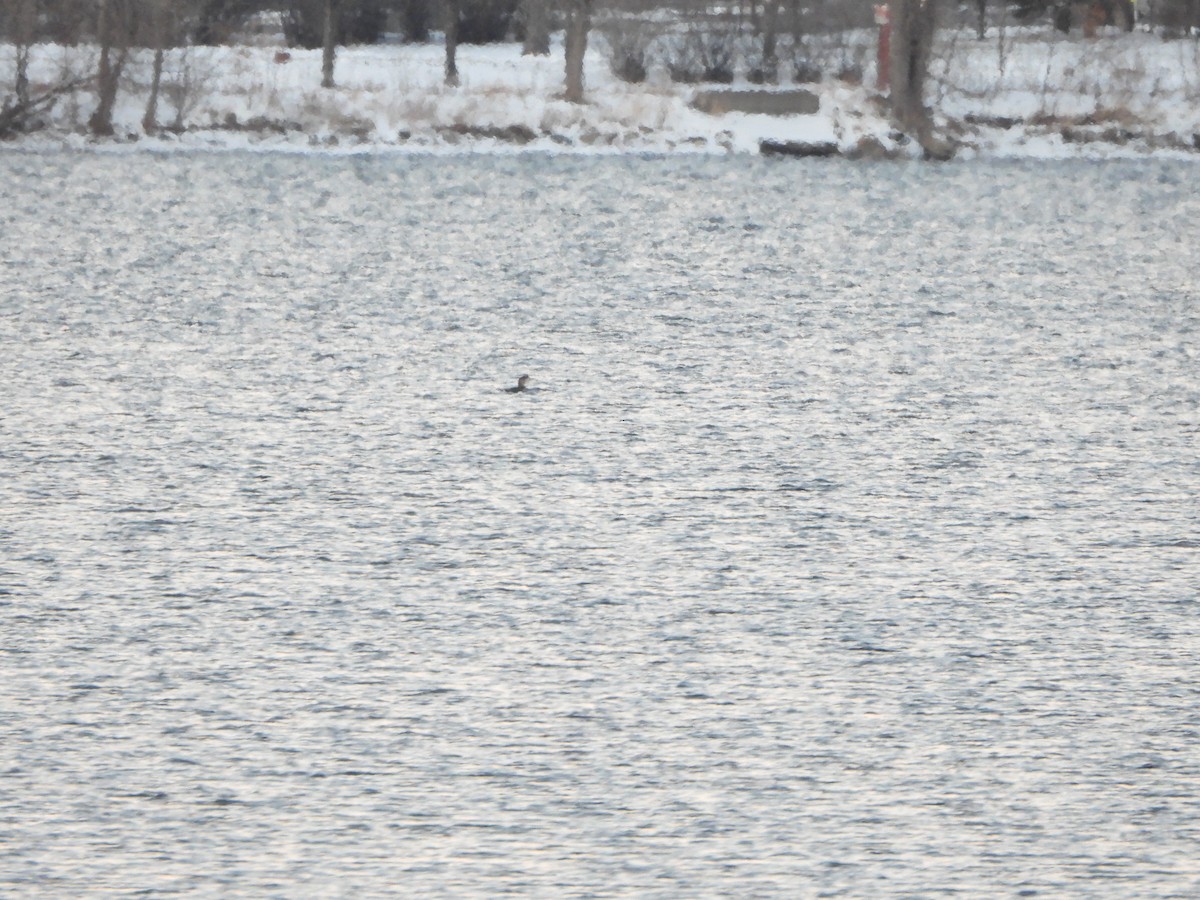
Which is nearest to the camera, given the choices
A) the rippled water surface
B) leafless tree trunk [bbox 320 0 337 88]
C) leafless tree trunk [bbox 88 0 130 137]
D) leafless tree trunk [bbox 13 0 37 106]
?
the rippled water surface

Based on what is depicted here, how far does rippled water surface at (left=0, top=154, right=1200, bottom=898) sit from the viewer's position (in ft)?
9.25

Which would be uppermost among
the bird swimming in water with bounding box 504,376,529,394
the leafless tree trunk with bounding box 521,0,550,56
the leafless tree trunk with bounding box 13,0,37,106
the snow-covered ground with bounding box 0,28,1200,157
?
the leafless tree trunk with bounding box 521,0,550,56

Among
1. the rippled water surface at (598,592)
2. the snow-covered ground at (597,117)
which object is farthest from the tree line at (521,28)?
the rippled water surface at (598,592)

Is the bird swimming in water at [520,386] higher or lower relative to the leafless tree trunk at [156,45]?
lower

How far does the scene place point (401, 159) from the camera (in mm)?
19016

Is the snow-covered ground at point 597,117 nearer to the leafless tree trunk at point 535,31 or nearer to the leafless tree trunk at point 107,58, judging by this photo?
the leafless tree trunk at point 107,58

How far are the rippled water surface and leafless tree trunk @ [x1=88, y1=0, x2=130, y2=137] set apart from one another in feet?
42.4

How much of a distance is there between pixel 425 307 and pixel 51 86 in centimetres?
1547

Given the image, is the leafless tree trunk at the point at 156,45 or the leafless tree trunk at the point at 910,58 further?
the leafless tree trunk at the point at 910,58

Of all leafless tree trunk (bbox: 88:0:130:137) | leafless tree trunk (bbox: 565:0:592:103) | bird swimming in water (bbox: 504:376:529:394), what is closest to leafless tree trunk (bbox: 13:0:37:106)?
leafless tree trunk (bbox: 88:0:130:137)

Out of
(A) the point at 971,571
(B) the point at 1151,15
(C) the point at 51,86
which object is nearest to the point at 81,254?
(A) the point at 971,571

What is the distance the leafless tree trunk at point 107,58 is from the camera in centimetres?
2133

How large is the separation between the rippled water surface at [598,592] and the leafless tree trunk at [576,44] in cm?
1734

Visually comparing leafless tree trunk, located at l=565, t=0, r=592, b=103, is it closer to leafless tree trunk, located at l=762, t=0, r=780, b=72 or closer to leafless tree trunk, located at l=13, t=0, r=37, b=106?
leafless tree trunk, located at l=762, t=0, r=780, b=72
